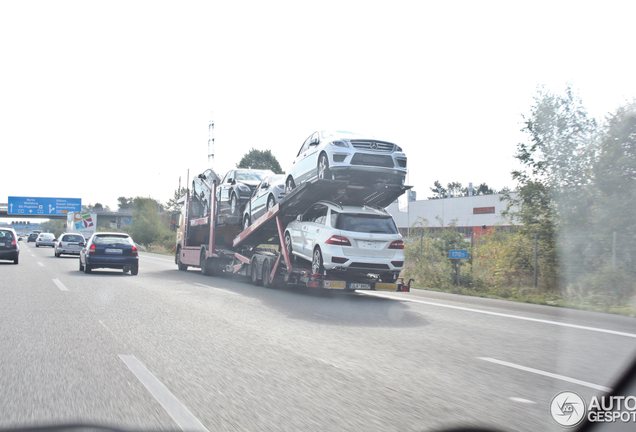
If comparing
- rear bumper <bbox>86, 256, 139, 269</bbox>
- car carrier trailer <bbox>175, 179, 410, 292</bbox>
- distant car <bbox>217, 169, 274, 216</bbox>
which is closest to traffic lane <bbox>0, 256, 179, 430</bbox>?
car carrier trailer <bbox>175, 179, 410, 292</bbox>

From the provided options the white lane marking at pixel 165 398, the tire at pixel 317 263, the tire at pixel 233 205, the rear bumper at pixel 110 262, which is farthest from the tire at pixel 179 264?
the white lane marking at pixel 165 398

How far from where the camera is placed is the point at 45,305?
9914 mm

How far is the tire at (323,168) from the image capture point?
12.0 meters

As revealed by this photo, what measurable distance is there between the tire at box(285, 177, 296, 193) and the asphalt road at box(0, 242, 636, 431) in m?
4.45

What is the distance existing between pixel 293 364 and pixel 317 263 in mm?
6720

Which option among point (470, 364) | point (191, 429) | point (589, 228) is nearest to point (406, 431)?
point (191, 429)

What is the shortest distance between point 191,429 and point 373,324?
527 cm

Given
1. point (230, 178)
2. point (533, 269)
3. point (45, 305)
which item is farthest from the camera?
point (230, 178)

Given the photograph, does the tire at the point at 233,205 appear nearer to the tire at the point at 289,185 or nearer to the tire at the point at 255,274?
the tire at the point at 255,274

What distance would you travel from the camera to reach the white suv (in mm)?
11773

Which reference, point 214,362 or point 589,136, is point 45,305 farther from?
point 589,136

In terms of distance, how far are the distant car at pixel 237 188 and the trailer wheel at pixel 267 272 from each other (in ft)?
11.0

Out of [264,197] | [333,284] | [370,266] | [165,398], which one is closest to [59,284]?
[264,197]

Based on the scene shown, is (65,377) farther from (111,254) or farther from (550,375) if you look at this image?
(111,254)
